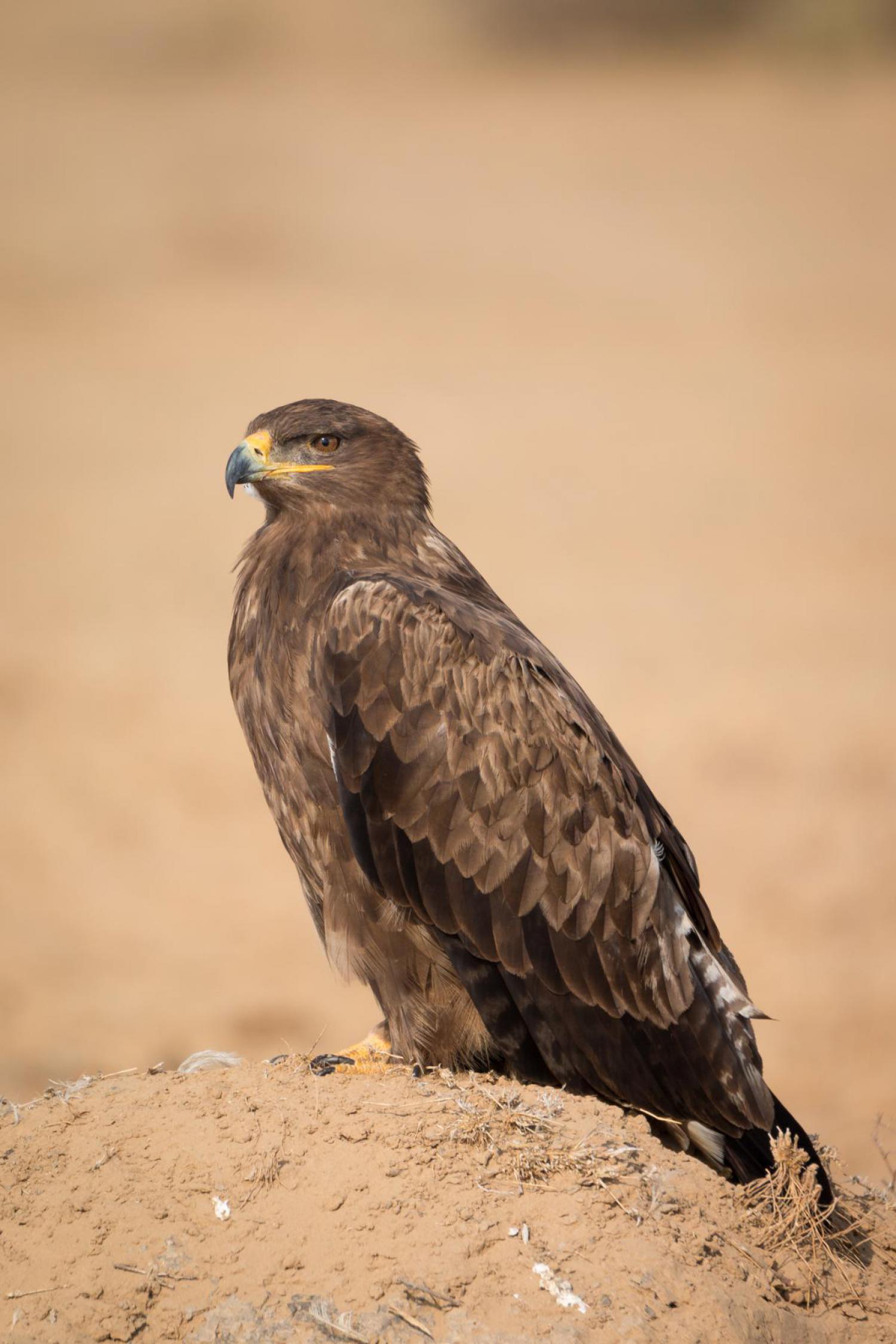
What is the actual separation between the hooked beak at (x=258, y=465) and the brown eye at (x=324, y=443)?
0.06m

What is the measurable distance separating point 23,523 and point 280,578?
21.2 m

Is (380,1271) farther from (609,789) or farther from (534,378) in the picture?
(534,378)

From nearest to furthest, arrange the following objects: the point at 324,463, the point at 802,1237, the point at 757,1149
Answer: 1. the point at 802,1237
2. the point at 757,1149
3. the point at 324,463

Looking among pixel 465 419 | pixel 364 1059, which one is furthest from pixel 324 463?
pixel 465 419

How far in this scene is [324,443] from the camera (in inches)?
230

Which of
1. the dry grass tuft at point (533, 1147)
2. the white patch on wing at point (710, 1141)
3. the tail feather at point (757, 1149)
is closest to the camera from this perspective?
the dry grass tuft at point (533, 1147)

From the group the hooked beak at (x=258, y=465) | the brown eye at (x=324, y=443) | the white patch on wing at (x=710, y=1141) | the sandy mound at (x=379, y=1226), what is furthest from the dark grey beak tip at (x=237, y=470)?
the white patch on wing at (x=710, y=1141)

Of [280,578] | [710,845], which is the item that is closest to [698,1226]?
[280,578]

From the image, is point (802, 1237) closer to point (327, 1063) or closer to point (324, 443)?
point (327, 1063)

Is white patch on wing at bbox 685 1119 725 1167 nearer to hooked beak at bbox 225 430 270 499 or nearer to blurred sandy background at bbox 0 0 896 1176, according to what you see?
hooked beak at bbox 225 430 270 499

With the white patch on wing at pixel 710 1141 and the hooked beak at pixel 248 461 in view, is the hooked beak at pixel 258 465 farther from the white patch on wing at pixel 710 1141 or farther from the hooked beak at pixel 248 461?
the white patch on wing at pixel 710 1141

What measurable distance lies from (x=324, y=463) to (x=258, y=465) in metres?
0.26

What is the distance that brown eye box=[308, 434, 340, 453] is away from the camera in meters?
5.82

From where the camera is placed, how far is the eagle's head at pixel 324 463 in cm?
573
